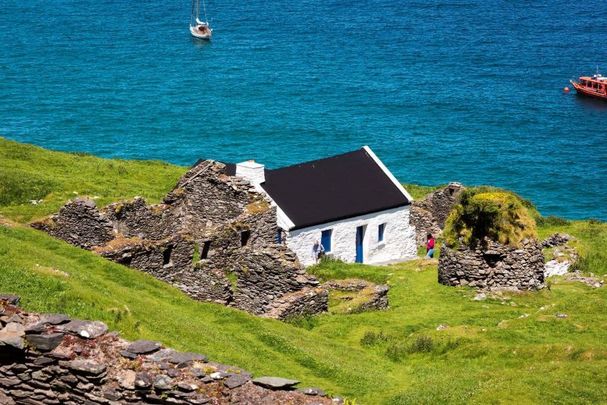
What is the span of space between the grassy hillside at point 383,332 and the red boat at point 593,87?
121m

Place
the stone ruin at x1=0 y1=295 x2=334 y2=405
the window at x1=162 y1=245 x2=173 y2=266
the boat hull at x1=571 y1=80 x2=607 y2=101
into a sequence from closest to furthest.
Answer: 1. the stone ruin at x1=0 y1=295 x2=334 y2=405
2. the window at x1=162 y1=245 x2=173 y2=266
3. the boat hull at x1=571 y1=80 x2=607 y2=101

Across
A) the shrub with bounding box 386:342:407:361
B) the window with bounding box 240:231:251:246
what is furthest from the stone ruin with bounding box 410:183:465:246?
the shrub with bounding box 386:342:407:361

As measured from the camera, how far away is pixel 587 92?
166 meters

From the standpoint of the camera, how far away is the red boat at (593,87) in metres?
166

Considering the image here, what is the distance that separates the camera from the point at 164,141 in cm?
14450

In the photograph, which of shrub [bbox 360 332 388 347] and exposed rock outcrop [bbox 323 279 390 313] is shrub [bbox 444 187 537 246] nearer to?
exposed rock outcrop [bbox 323 279 390 313]

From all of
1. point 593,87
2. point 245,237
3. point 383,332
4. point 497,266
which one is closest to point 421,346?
point 383,332

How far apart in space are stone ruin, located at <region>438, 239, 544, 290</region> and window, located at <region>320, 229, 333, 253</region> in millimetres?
10893

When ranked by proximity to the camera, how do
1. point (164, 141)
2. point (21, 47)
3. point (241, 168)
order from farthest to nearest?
point (21, 47)
point (164, 141)
point (241, 168)

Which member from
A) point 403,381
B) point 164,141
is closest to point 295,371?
point 403,381

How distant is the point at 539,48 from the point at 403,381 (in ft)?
562

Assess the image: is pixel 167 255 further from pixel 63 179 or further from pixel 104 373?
pixel 104 373

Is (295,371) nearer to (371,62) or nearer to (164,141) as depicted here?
Answer: (164,141)

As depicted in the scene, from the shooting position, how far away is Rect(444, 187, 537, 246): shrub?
160 ft
